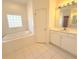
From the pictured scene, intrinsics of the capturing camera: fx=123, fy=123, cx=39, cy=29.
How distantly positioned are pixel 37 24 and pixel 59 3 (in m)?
1.78

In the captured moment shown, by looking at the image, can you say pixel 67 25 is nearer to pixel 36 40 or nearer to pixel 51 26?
pixel 51 26

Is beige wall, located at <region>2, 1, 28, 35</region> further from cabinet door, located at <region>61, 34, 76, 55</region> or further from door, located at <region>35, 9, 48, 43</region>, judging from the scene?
cabinet door, located at <region>61, 34, 76, 55</region>

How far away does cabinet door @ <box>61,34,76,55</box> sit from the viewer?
4257 mm

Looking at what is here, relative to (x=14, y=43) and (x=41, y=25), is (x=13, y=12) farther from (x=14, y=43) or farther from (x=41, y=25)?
(x=14, y=43)

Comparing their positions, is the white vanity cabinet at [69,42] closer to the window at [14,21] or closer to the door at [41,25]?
the door at [41,25]

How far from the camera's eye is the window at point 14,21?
262 inches

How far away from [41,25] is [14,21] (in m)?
1.60

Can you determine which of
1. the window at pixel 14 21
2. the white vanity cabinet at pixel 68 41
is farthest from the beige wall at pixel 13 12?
the white vanity cabinet at pixel 68 41

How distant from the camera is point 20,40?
5.66 metres

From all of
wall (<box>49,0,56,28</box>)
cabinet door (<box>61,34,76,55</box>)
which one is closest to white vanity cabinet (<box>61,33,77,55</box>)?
cabinet door (<box>61,34,76,55</box>)

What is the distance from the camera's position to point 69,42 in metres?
4.55

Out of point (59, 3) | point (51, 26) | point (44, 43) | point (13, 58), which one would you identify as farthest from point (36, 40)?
point (13, 58)

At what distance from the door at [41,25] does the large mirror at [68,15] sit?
827mm

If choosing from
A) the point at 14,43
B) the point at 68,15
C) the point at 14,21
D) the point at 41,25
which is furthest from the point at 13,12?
the point at 68,15
